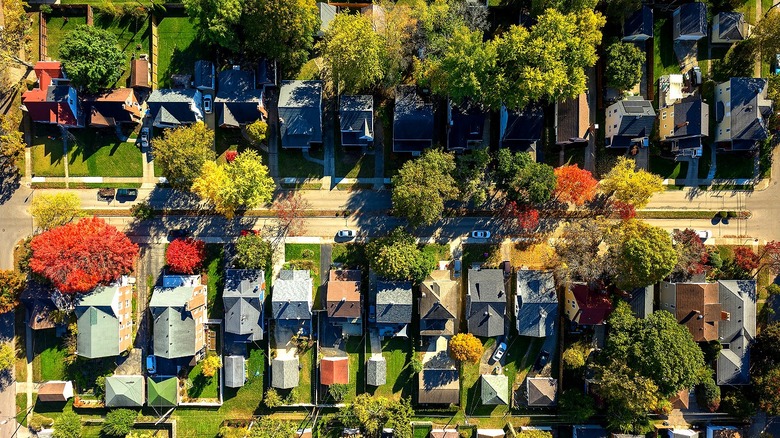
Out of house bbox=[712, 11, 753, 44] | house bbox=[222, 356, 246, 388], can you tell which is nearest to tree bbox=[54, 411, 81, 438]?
house bbox=[222, 356, 246, 388]

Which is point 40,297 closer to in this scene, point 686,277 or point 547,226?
point 547,226

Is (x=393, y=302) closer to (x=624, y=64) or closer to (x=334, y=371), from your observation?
(x=334, y=371)

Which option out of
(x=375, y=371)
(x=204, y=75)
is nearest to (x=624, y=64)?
(x=375, y=371)

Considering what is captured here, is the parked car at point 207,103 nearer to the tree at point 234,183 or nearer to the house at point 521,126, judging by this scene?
the tree at point 234,183

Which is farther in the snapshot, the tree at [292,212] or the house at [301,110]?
the tree at [292,212]

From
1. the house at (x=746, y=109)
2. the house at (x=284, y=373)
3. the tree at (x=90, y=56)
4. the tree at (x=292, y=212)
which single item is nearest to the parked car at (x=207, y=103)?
the tree at (x=90, y=56)
